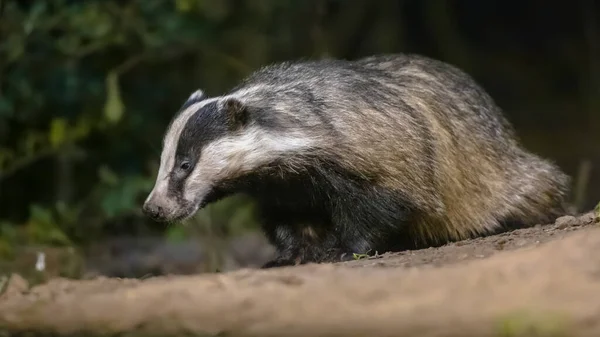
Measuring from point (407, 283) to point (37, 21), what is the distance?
4.53 metres

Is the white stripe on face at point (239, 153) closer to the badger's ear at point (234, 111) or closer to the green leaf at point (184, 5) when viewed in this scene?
the badger's ear at point (234, 111)

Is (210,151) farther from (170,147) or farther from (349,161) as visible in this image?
(349,161)

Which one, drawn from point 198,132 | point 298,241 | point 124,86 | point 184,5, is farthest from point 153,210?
point 124,86

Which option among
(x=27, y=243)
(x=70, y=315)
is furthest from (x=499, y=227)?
(x=27, y=243)

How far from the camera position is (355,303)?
115 inches

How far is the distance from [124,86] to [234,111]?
3.83 metres

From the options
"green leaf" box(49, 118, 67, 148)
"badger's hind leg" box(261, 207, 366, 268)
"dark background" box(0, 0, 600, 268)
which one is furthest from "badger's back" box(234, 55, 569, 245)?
"green leaf" box(49, 118, 67, 148)

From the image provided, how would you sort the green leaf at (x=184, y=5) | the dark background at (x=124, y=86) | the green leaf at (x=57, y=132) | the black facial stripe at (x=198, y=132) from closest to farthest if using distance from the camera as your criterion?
the black facial stripe at (x=198, y=132)
the dark background at (x=124, y=86)
the green leaf at (x=184, y=5)
the green leaf at (x=57, y=132)

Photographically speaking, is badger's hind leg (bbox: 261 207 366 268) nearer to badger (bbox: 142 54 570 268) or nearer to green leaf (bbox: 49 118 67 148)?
badger (bbox: 142 54 570 268)

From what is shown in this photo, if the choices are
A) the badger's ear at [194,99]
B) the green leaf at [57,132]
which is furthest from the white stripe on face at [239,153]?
the green leaf at [57,132]

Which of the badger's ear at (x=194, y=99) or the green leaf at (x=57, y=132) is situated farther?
the green leaf at (x=57, y=132)

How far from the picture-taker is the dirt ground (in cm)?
261

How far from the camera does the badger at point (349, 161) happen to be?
471cm

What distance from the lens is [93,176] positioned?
344 inches
